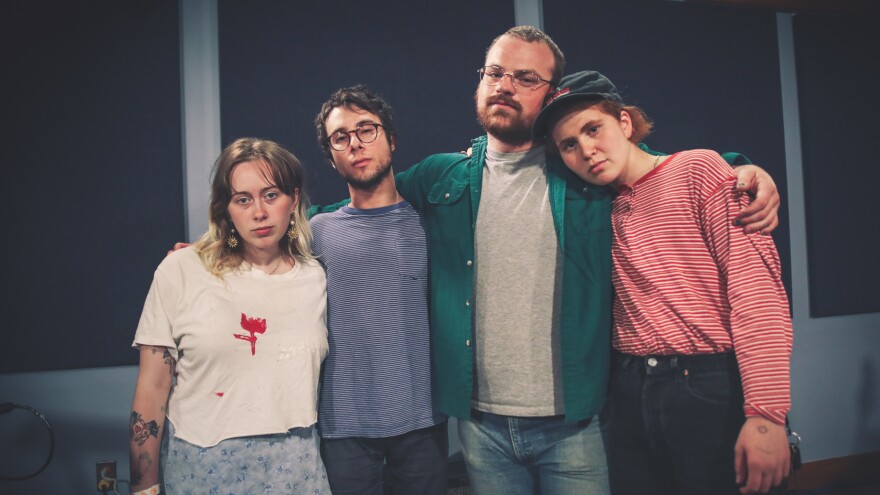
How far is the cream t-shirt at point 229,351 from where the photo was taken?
1.50m

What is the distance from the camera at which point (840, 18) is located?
356 cm

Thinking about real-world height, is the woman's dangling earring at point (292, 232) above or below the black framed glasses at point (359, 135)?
below

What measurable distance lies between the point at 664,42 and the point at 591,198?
2.21 metres

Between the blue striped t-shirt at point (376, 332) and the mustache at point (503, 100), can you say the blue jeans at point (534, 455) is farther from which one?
the mustache at point (503, 100)

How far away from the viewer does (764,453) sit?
1204 millimetres

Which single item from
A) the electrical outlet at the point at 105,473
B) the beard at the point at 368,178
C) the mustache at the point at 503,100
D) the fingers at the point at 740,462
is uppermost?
the mustache at the point at 503,100

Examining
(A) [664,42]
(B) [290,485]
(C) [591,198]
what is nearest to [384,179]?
(C) [591,198]

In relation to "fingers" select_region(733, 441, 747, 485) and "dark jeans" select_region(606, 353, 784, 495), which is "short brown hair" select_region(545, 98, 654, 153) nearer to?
"dark jeans" select_region(606, 353, 784, 495)

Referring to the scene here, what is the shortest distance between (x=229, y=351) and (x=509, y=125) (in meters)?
1.17

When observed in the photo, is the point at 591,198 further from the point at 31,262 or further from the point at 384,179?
the point at 31,262

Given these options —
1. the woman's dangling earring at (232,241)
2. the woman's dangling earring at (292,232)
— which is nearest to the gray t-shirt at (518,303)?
the woman's dangling earring at (292,232)

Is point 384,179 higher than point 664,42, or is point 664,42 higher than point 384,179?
point 664,42

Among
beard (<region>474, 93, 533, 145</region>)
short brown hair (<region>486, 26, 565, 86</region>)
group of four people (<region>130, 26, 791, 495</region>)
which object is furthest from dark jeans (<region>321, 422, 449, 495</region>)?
short brown hair (<region>486, 26, 565, 86</region>)

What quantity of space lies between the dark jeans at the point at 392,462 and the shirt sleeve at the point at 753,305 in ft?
3.19
